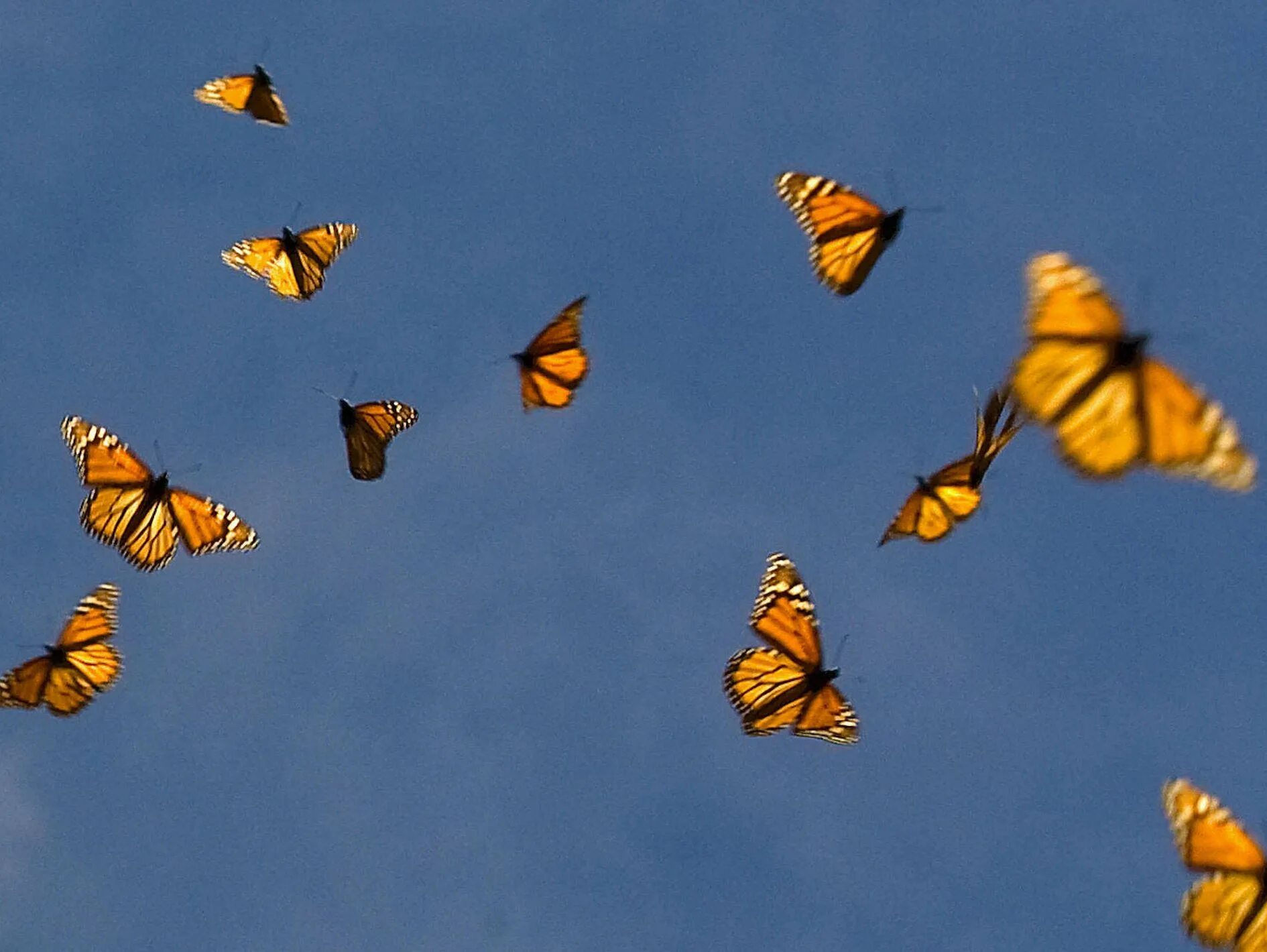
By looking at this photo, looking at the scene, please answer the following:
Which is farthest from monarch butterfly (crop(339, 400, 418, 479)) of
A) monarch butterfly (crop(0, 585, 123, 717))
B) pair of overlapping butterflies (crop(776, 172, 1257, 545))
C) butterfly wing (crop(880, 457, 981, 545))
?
pair of overlapping butterflies (crop(776, 172, 1257, 545))

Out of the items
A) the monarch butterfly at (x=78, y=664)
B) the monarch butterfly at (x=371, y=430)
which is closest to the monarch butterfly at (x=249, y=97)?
the monarch butterfly at (x=371, y=430)

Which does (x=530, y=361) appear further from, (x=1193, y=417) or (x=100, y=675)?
(x=1193, y=417)

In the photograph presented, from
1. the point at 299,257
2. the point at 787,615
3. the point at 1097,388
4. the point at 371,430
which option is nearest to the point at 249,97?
the point at 299,257

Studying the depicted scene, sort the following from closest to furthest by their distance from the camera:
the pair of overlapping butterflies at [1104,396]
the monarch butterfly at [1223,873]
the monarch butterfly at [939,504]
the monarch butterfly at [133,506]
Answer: the pair of overlapping butterflies at [1104,396], the monarch butterfly at [1223,873], the monarch butterfly at [939,504], the monarch butterfly at [133,506]

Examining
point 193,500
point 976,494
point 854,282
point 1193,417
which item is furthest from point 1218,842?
point 193,500

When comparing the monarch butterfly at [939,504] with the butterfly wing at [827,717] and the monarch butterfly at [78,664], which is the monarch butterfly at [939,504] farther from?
the monarch butterfly at [78,664]

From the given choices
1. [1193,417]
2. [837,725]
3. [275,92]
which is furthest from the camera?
[275,92]

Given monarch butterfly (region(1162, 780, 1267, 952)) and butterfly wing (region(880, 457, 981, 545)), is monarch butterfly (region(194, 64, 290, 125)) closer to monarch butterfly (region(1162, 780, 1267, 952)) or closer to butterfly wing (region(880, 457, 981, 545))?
butterfly wing (region(880, 457, 981, 545))
